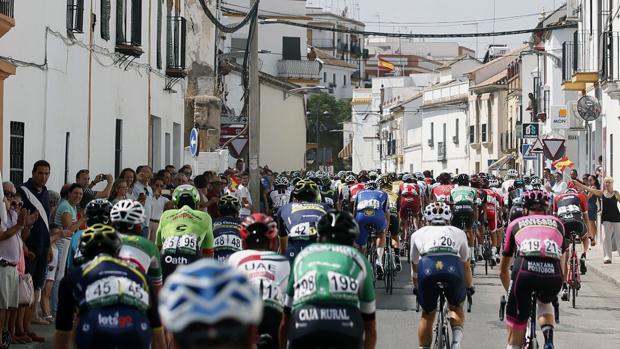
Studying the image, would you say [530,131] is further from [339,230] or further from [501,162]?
[339,230]

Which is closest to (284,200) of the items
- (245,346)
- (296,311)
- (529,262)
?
(529,262)

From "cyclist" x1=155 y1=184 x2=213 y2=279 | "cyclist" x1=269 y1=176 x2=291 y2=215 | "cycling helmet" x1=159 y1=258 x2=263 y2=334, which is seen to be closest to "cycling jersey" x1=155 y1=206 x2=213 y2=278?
"cyclist" x1=155 y1=184 x2=213 y2=279

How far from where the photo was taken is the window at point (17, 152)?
1752 cm

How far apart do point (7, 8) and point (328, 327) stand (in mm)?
9874

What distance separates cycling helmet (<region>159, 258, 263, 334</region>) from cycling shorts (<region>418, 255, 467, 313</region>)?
284 inches

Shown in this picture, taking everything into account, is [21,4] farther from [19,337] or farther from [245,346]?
[245,346]

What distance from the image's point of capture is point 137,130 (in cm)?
2748

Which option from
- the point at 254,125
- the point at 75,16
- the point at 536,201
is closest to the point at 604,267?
the point at 254,125

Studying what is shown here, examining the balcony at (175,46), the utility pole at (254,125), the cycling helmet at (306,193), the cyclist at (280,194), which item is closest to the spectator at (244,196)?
the utility pole at (254,125)

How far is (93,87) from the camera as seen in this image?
22922mm

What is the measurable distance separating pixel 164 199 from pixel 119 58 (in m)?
7.23

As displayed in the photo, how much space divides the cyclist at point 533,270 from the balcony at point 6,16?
7.22m

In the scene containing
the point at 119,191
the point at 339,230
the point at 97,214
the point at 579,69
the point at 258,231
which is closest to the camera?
the point at 339,230

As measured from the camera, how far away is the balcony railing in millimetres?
15930
